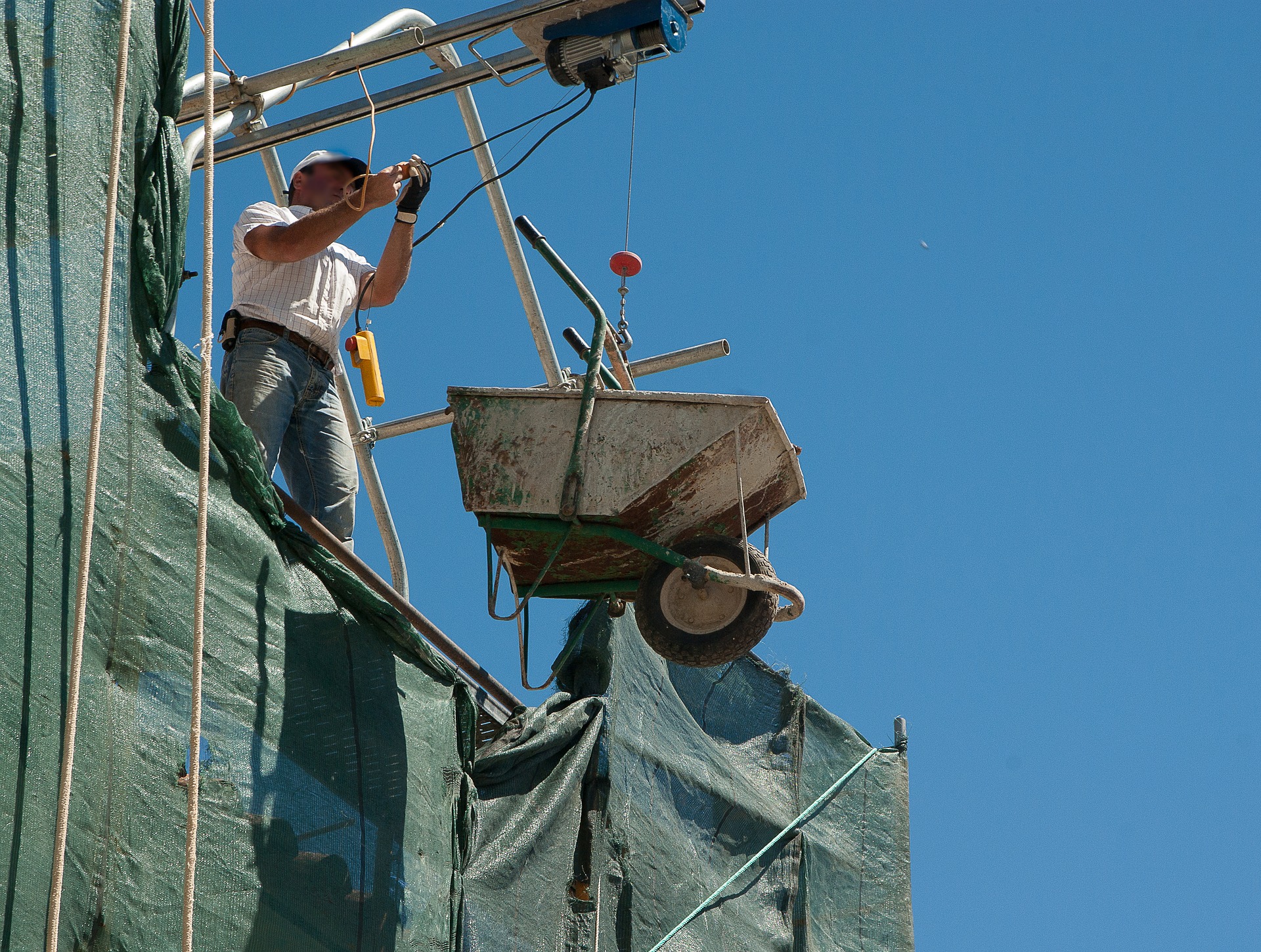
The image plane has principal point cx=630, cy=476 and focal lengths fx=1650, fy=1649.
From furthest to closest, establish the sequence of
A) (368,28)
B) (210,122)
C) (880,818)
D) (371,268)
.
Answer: (880,818) → (368,28) → (371,268) → (210,122)

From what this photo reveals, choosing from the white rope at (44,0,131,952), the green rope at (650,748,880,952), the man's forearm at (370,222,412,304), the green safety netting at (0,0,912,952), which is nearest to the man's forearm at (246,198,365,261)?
the man's forearm at (370,222,412,304)

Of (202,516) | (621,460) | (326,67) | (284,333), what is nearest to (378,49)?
(326,67)

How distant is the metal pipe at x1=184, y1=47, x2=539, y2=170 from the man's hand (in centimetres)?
86

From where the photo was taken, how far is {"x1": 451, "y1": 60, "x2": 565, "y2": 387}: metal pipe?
370 inches

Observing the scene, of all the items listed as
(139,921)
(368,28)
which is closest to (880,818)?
(368,28)

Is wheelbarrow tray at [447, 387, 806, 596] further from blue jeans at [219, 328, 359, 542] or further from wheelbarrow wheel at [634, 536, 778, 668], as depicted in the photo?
blue jeans at [219, 328, 359, 542]

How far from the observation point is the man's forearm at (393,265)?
6184 millimetres

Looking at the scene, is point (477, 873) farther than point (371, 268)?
No

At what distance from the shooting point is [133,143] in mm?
4480

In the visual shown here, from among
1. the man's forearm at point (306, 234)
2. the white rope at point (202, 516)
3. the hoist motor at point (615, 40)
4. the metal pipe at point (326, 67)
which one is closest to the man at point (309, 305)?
the man's forearm at point (306, 234)

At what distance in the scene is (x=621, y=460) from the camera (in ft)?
19.3

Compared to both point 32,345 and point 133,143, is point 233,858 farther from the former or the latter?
point 133,143

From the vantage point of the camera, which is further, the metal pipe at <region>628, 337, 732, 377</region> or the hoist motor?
the metal pipe at <region>628, 337, 732, 377</region>

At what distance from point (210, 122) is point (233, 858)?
6.46ft
